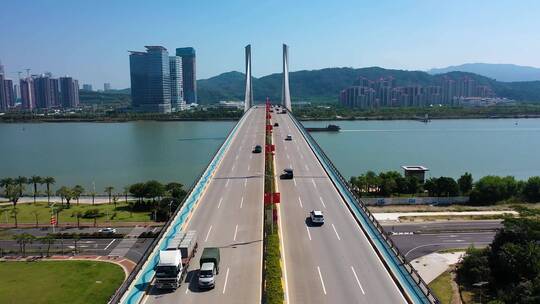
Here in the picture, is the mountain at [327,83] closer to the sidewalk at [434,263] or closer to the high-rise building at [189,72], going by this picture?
the high-rise building at [189,72]

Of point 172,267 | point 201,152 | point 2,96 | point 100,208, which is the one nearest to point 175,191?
point 100,208

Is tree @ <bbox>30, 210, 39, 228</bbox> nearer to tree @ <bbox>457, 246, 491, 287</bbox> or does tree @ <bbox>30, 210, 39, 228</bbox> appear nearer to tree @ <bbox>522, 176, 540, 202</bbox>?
tree @ <bbox>457, 246, 491, 287</bbox>

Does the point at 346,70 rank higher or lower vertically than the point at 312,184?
higher

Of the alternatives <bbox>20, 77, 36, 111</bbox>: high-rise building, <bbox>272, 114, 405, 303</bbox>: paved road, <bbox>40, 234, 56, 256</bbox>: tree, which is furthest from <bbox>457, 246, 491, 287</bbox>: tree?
<bbox>20, 77, 36, 111</bbox>: high-rise building

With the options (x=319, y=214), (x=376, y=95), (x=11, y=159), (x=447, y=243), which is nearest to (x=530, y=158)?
(x=447, y=243)

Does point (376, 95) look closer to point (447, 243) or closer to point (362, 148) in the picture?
point (362, 148)

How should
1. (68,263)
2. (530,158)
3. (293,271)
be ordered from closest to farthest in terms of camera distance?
(293,271)
(68,263)
(530,158)

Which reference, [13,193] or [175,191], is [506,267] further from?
[13,193]
